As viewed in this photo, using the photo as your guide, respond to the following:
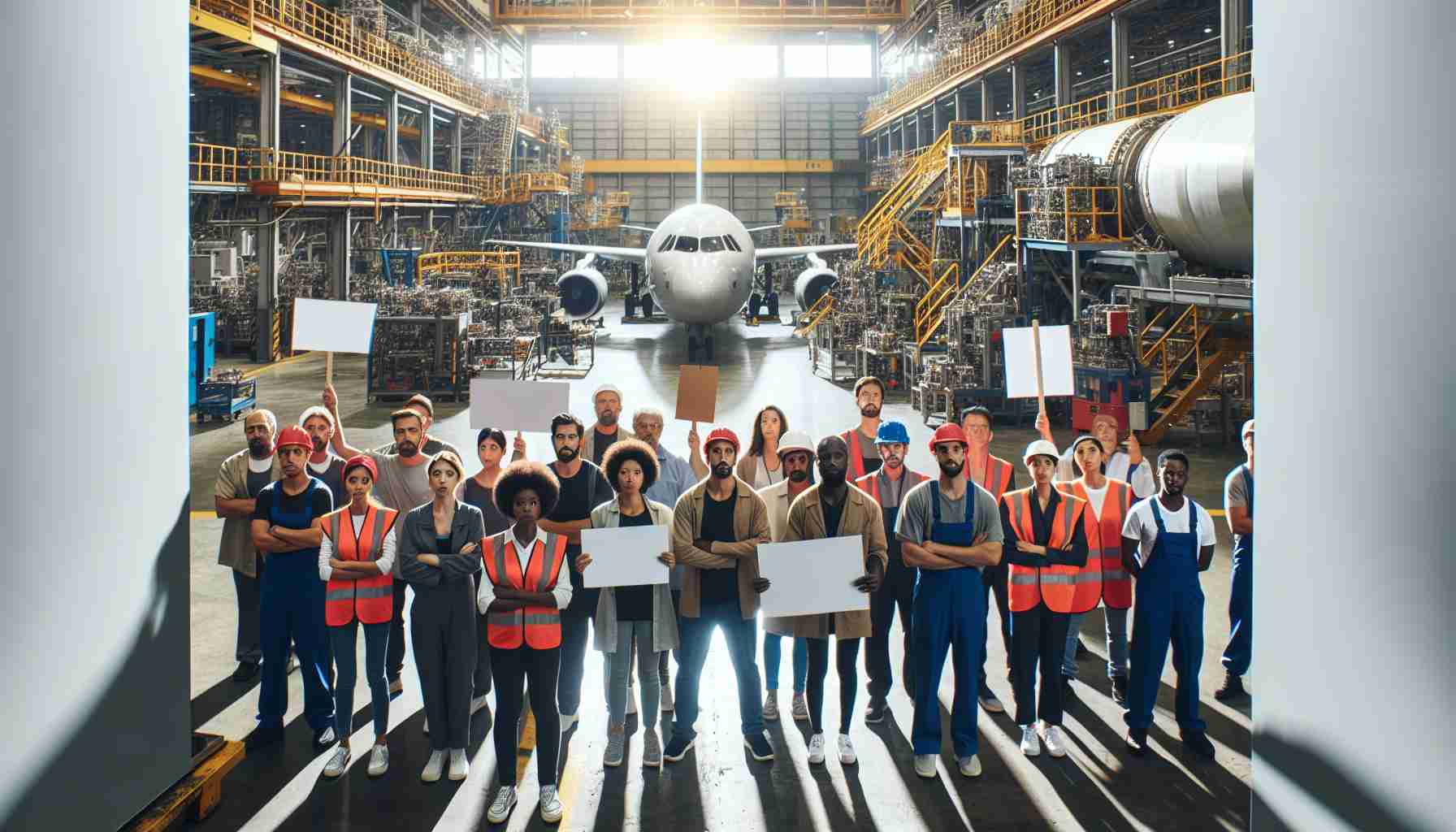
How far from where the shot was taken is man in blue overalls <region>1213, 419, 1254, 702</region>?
741cm

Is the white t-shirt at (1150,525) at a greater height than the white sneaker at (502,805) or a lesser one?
greater

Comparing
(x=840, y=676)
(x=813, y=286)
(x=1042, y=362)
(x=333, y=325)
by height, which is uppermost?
(x=813, y=286)

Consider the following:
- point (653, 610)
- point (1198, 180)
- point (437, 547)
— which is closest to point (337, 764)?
point (437, 547)

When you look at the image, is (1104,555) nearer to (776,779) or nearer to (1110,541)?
(1110,541)

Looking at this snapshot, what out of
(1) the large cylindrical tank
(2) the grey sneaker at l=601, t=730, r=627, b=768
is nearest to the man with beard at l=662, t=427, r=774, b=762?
(2) the grey sneaker at l=601, t=730, r=627, b=768

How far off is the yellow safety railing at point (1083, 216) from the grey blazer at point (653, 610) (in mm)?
14352

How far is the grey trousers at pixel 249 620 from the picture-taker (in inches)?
305

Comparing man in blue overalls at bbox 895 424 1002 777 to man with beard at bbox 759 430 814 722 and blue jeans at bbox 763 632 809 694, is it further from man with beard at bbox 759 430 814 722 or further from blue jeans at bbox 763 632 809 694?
blue jeans at bbox 763 632 809 694

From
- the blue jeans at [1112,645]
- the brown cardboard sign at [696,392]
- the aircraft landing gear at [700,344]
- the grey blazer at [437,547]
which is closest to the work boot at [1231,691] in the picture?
the blue jeans at [1112,645]

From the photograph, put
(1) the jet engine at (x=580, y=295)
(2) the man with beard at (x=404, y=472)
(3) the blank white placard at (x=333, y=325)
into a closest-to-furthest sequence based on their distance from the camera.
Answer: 1. (2) the man with beard at (x=404, y=472)
2. (3) the blank white placard at (x=333, y=325)
3. (1) the jet engine at (x=580, y=295)

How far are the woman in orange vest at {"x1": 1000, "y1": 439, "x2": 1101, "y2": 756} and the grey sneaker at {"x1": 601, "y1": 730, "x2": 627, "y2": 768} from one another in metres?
2.49

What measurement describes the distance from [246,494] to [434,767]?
247 cm

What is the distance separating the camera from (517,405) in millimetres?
8266

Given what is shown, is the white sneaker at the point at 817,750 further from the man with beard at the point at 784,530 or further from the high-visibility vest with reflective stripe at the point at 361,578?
the high-visibility vest with reflective stripe at the point at 361,578
